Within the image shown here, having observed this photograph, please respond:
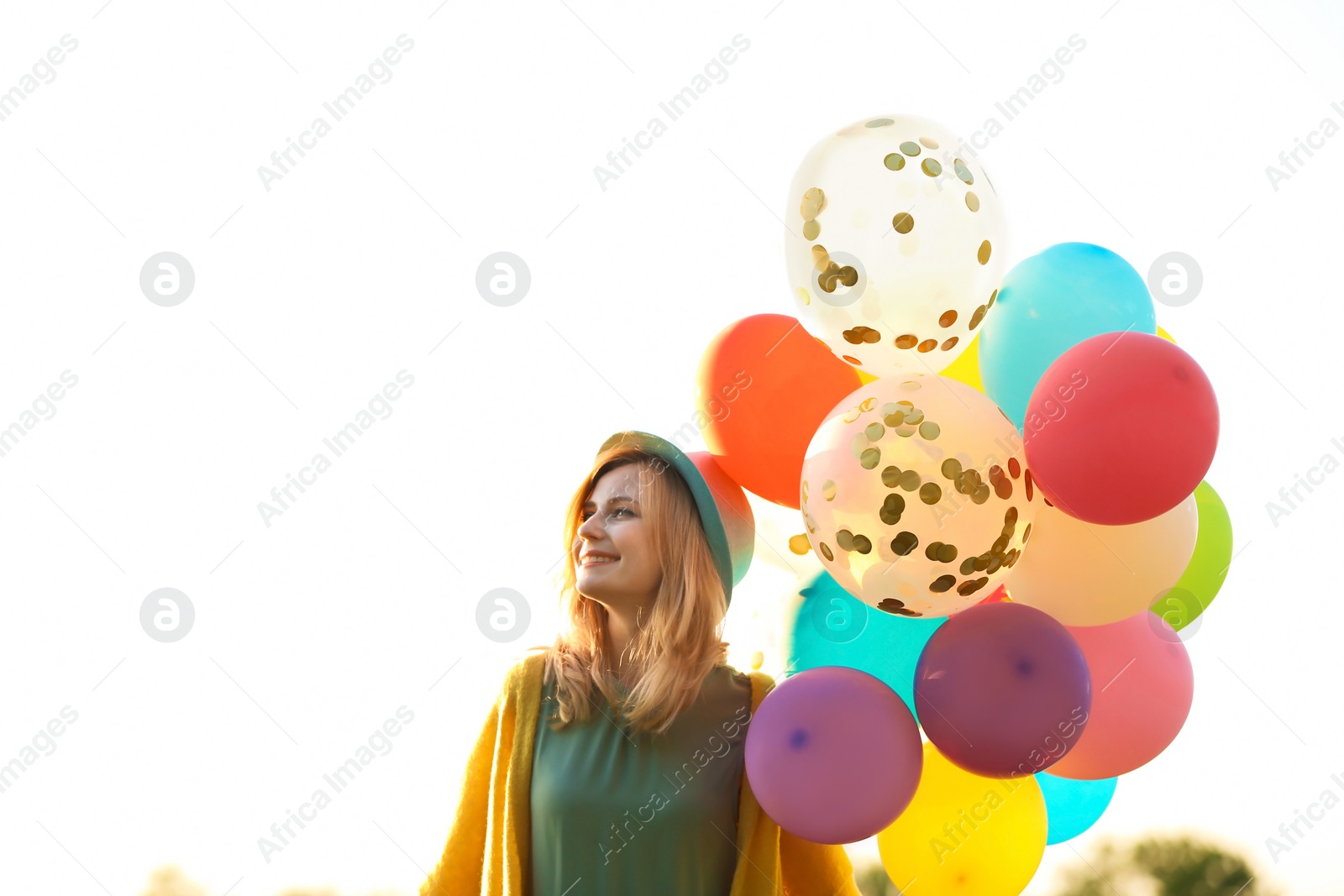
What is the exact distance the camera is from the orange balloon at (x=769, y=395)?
75.9 inches

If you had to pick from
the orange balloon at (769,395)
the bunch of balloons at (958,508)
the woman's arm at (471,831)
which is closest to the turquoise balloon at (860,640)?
the bunch of balloons at (958,508)

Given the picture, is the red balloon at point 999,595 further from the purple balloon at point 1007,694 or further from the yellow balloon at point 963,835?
the yellow balloon at point 963,835

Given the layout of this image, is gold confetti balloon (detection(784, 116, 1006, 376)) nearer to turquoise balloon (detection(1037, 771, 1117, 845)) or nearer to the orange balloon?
the orange balloon

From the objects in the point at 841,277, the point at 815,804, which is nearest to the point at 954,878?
the point at 815,804

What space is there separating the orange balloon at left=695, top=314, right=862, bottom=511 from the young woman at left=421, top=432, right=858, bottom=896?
0.11 meters

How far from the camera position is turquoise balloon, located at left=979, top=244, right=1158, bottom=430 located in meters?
1.82

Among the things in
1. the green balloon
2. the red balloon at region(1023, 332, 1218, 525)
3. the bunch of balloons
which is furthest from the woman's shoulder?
the green balloon

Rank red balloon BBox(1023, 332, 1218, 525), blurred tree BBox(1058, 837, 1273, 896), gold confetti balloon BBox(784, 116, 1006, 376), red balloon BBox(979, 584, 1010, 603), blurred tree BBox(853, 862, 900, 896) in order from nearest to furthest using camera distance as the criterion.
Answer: red balloon BBox(1023, 332, 1218, 525) < gold confetti balloon BBox(784, 116, 1006, 376) < red balloon BBox(979, 584, 1010, 603) < blurred tree BBox(853, 862, 900, 896) < blurred tree BBox(1058, 837, 1273, 896)

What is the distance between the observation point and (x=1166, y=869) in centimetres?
821

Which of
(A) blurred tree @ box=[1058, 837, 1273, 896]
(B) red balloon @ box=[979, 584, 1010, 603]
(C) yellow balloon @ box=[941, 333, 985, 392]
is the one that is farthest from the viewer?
(A) blurred tree @ box=[1058, 837, 1273, 896]

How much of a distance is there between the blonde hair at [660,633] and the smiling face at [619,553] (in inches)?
0.7

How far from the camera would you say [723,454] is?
6.59ft

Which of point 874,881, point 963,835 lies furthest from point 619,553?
point 874,881

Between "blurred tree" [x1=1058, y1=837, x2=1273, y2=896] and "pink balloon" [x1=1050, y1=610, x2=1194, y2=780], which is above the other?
"pink balloon" [x1=1050, y1=610, x2=1194, y2=780]
